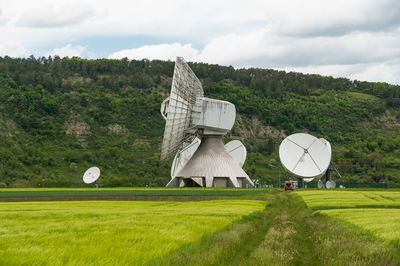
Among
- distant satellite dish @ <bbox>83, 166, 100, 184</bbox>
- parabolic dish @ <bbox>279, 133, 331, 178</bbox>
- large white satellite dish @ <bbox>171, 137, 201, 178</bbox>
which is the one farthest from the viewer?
large white satellite dish @ <bbox>171, 137, 201, 178</bbox>

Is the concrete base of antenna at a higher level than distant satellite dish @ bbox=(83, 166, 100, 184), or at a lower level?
higher

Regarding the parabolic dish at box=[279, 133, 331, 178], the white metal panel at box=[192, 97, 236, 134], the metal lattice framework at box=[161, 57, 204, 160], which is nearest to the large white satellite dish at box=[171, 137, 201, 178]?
the white metal panel at box=[192, 97, 236, 134]

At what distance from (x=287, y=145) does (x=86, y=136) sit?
229 ft

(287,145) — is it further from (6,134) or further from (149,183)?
(6,134)

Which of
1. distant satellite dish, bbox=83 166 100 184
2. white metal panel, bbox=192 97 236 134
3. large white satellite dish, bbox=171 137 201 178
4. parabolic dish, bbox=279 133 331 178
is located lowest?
distant satellite dish, bbox=83 166 100 184

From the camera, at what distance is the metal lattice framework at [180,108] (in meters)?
63.1

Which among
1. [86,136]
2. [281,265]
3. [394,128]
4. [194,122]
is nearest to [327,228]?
[281,265]

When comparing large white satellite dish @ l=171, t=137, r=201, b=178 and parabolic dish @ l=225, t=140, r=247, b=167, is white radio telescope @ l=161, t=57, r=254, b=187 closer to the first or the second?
large white satellite dish @ l=171, t=137, r=201, b=178

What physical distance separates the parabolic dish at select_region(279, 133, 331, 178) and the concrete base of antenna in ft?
26.9

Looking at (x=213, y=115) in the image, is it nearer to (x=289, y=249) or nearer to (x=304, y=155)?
(x=304, y=155)

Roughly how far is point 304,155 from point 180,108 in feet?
87.8

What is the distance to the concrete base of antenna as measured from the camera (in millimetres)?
80812

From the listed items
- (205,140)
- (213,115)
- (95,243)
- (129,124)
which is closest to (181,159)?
(205,140)

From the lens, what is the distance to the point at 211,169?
8088cm
